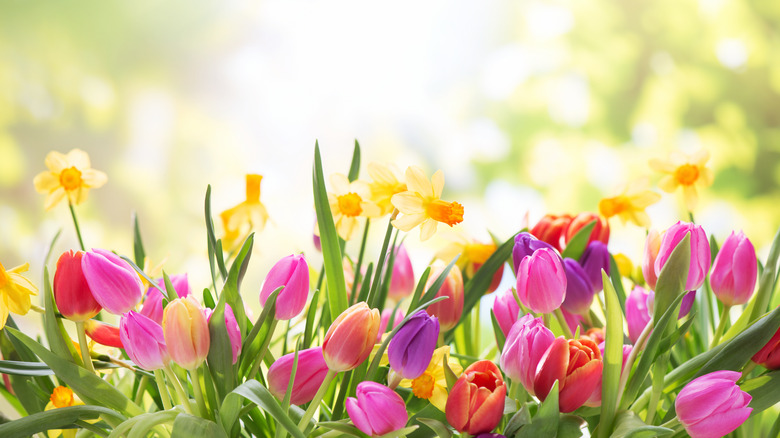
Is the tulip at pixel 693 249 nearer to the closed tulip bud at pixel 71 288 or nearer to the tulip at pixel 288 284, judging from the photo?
the tulip at pixel 288 284

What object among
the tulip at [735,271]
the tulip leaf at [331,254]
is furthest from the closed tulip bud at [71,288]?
the tulip at [735,271]

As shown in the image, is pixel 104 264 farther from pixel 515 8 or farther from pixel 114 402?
pixel 515 8

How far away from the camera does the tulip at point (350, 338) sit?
10.9 inches

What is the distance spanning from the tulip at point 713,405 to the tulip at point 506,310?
112 mm

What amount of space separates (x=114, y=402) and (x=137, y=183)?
2.01m

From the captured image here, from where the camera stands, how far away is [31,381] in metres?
0.38

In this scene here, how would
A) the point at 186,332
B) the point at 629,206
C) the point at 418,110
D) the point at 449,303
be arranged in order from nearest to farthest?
the point at 186,332 → the point at 449,303 → the point at 629,206 → the point at 418,110

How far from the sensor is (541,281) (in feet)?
0.99

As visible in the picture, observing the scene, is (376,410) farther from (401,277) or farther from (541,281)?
(401,277)

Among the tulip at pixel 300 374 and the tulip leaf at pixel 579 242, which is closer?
the tulip at pixel 300 374

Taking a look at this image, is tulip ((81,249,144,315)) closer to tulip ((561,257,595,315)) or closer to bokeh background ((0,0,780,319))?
tulip ((561,257,595,315))

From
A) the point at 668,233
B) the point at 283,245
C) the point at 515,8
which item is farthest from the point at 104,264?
the point at 515,8

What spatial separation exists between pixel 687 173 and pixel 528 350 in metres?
0.25

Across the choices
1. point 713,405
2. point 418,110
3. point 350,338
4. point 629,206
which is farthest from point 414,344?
point 418,110
